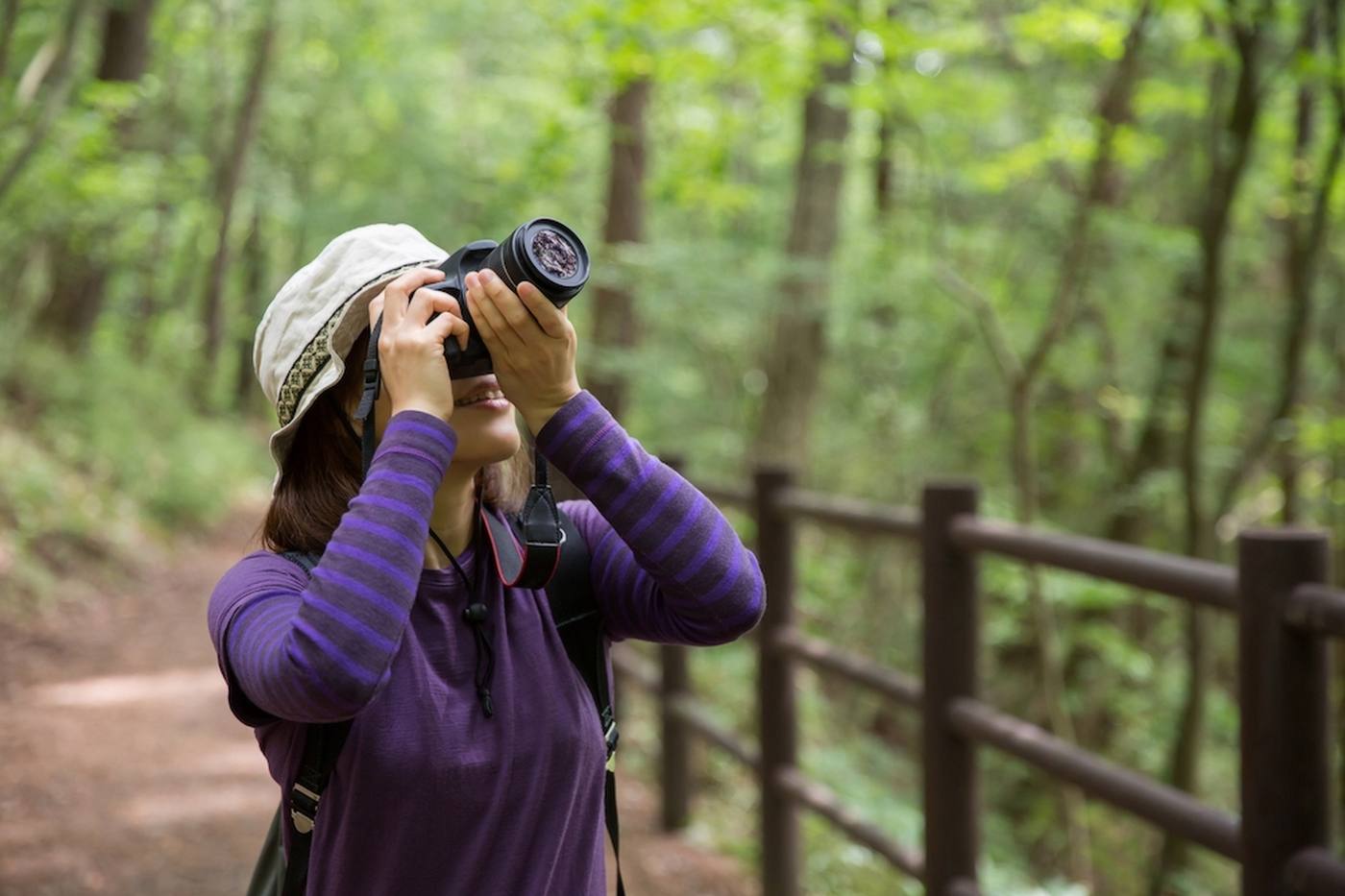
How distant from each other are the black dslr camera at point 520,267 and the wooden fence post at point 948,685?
2.02 metres

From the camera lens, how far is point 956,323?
9.63 meters

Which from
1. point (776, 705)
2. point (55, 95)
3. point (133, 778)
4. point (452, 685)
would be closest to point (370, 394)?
point (452, 685)

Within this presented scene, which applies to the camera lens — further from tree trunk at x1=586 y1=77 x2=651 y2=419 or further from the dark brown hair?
tree trunk at x1=586 y1=77 x2=651 y2=419

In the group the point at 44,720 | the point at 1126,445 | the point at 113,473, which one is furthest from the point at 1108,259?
the point at 113,473

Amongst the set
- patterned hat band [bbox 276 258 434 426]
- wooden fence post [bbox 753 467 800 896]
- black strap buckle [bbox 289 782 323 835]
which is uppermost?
patterned hat band [bbox 276 258 434 426]

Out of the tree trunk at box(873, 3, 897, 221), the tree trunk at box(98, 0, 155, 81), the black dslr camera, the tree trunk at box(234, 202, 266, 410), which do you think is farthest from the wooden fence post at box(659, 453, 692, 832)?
the tree trunk at box(234, 202, 266, 410)

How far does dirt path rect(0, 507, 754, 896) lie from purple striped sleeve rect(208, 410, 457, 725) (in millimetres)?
3577

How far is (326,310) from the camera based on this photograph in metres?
1.59

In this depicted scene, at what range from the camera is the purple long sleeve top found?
1387mm

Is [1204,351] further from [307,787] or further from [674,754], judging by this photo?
[307,787]

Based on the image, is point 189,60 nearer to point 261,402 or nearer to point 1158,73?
point 261,402

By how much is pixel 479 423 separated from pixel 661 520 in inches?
10.4

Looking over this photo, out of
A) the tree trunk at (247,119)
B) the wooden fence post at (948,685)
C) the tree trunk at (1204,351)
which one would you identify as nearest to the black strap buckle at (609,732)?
the wooden fence post at (948,685)

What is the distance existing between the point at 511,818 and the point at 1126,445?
30.9 ft
